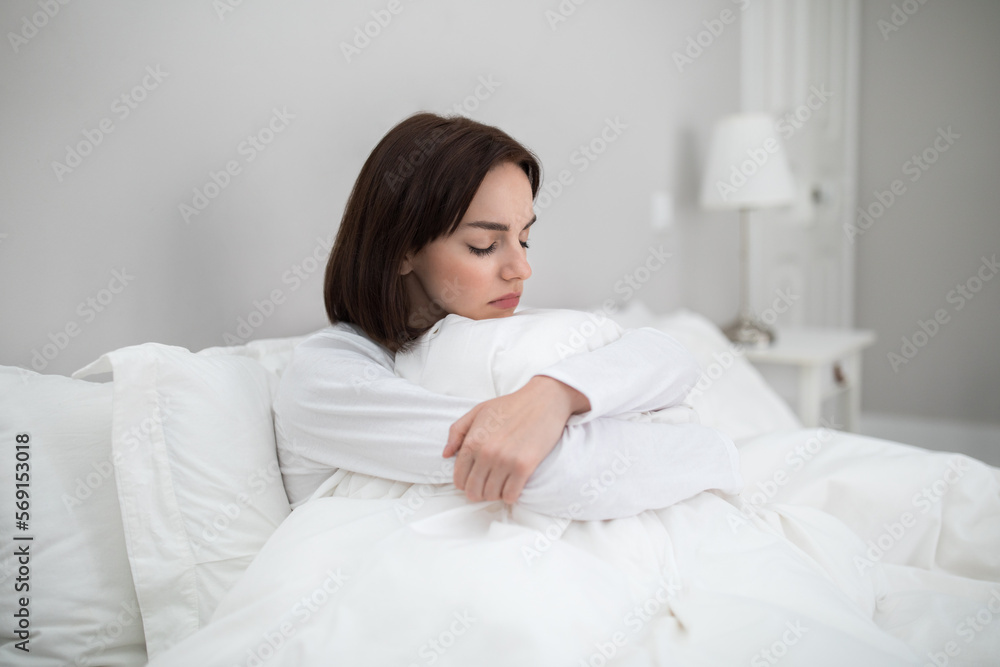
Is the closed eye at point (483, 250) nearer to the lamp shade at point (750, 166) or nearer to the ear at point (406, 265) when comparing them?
the ear at point (406, 265)

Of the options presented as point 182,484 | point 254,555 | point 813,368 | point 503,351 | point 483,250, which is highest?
point 483,250

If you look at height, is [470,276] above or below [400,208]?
below

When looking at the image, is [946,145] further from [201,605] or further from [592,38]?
[201,605]

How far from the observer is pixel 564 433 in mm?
827

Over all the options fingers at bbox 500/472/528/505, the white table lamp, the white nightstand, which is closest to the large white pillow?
the white nightstand

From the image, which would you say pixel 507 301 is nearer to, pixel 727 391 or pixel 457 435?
pixel 457 435

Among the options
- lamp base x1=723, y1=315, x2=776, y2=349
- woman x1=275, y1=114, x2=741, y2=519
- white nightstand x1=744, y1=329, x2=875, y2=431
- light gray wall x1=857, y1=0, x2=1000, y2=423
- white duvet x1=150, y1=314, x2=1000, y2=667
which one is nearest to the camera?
white duvet x1=150, y1=314, x2=1000, y2=667

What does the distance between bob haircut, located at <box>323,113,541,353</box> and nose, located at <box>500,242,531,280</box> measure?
0.10m

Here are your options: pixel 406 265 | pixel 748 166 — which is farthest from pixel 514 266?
pixel 748 166

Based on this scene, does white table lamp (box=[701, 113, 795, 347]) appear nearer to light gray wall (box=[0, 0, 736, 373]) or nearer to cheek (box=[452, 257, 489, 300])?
light gray wall (box=[0, 0, 736, 373])

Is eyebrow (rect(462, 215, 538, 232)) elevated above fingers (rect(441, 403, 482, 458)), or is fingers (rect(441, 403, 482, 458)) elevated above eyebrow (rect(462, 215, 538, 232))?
eyebrow (rect(462, 215, 538, 232))

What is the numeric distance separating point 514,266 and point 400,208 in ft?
0.63

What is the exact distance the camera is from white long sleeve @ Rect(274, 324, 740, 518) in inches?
31.8

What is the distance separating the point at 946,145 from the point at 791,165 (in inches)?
22.5
